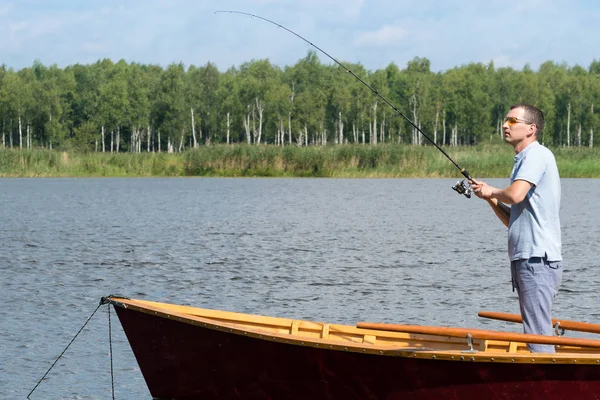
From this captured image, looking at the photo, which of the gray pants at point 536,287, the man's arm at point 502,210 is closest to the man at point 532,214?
the gray pants at point 536,287

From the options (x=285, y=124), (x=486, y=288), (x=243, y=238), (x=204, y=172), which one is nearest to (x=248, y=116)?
(x=285, y=124)

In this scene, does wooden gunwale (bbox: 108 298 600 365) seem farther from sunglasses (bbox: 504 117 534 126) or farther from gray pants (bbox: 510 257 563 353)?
sunglasses (bbox: 504 117 534 126)

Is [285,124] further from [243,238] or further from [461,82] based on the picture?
[243,238]

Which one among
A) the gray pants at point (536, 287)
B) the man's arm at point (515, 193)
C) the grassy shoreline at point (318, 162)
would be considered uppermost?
the man's arm at point (515, 193)

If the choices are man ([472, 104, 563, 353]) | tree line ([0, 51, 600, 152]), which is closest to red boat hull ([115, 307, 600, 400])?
man ([472, 104, 563, 353])

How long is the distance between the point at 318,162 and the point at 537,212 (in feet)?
163

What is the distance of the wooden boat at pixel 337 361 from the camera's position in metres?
6.38

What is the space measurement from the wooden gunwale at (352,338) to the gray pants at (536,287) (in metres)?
0.24

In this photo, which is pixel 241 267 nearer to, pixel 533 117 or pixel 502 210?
pixel 502 210

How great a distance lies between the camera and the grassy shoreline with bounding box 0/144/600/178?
177 feet

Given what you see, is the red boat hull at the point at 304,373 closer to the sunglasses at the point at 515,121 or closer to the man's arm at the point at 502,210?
the man's arm at the point at 502,210

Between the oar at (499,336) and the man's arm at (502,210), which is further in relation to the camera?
the man's arm at (502,210)

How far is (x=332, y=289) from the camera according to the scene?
607 inches

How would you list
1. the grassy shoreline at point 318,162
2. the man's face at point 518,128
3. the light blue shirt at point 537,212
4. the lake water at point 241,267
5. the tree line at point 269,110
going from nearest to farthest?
the light blue shirt at point 537,212 → the man's face at point 518,128 → the lake water at point 241,267 → the grassy shoreline at point 318,162 → the tree line at point 269,110
